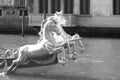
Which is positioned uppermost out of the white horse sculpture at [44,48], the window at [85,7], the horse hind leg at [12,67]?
the window at [85,7]

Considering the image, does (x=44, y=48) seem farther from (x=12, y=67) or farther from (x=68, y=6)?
(x=68, y=6)

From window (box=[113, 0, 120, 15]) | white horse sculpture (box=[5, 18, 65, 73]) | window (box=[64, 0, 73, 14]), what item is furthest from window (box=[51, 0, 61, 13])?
white horse sculpture (box=[5, 18, 65, 73])

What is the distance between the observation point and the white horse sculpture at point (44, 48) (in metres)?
8.55

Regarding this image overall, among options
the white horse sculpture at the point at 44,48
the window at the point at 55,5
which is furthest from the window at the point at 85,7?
the white horse sculpture at the point at 44,48

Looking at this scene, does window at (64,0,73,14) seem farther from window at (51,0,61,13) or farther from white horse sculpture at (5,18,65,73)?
white horse sculpture at (5,18,65,73)

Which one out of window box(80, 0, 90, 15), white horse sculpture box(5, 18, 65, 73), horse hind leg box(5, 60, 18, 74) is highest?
window box(80, 0, 90, 15)

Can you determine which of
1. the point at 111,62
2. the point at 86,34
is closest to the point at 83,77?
the point at 111,62

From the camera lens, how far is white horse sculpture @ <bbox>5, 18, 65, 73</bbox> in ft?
28.1

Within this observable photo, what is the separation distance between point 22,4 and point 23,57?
110 ft

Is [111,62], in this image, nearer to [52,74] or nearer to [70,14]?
[52,74]

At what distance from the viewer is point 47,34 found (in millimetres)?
8641

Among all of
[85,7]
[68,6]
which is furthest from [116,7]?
[68,6]

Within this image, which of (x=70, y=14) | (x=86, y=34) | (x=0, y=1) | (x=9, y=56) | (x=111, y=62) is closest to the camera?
(x=9, y=56)

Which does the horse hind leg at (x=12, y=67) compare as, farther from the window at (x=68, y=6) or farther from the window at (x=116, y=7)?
the window at (x=68, y=6)
